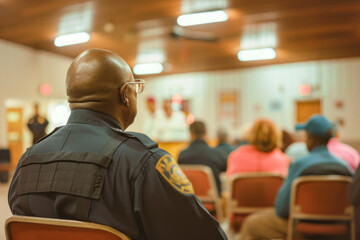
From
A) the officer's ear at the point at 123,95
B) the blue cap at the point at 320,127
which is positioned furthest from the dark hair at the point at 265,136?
the officer's ear at the point at 123,95

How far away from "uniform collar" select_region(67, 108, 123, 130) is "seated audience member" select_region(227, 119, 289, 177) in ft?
7.67

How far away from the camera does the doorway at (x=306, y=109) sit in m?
11.3

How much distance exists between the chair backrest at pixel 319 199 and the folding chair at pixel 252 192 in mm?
473

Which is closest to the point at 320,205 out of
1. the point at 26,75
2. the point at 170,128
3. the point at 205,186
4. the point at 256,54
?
the point at 205,186

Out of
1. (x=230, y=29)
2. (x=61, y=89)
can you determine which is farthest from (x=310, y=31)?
(x=61, y=89)

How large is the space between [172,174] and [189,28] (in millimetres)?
6896

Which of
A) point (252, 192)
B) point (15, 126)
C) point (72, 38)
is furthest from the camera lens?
point (15, 126)

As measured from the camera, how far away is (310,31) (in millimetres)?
8234

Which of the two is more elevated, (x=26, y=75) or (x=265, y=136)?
(x=26, y=75)

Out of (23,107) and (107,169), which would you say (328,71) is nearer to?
(23,107)

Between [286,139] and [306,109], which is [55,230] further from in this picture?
[306,109]

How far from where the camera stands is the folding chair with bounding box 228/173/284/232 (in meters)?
3.01

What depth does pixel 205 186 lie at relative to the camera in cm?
330

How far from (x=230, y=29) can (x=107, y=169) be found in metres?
7.38
